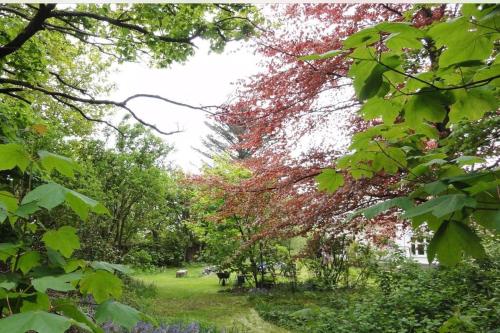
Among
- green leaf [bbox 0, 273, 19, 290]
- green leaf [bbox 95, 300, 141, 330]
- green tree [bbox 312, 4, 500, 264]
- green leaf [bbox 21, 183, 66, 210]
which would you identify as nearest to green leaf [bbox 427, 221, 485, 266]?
green tree [bbox 312, 4, 500, 264]

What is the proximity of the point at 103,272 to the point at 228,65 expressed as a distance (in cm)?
422

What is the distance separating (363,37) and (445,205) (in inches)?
13.4

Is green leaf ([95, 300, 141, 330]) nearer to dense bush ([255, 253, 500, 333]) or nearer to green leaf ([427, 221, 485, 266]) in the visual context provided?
green leaf ([427, 221, 485, 266])

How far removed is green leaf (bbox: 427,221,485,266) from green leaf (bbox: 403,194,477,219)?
9cm

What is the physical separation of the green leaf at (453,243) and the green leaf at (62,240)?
811 millimetres

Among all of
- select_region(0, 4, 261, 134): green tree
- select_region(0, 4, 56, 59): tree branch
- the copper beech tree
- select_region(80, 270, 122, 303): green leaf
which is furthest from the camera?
select_region(0, 4, 261, 134): green tree

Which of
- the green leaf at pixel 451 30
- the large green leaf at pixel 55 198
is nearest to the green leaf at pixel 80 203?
the large green leaf at pixel 55 198

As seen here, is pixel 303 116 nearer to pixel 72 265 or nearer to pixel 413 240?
pixel 413 240

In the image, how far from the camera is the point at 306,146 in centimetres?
439

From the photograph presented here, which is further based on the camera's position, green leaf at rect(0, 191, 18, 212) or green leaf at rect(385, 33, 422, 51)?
green leaf at rect(0, 191, 18, 212)

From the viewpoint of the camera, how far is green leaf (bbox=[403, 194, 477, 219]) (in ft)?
2.01

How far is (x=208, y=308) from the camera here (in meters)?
7.00

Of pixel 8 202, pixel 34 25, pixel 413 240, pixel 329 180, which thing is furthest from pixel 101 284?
pixel 413 240

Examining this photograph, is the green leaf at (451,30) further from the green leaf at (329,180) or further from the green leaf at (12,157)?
the green leaf at (12,157)
